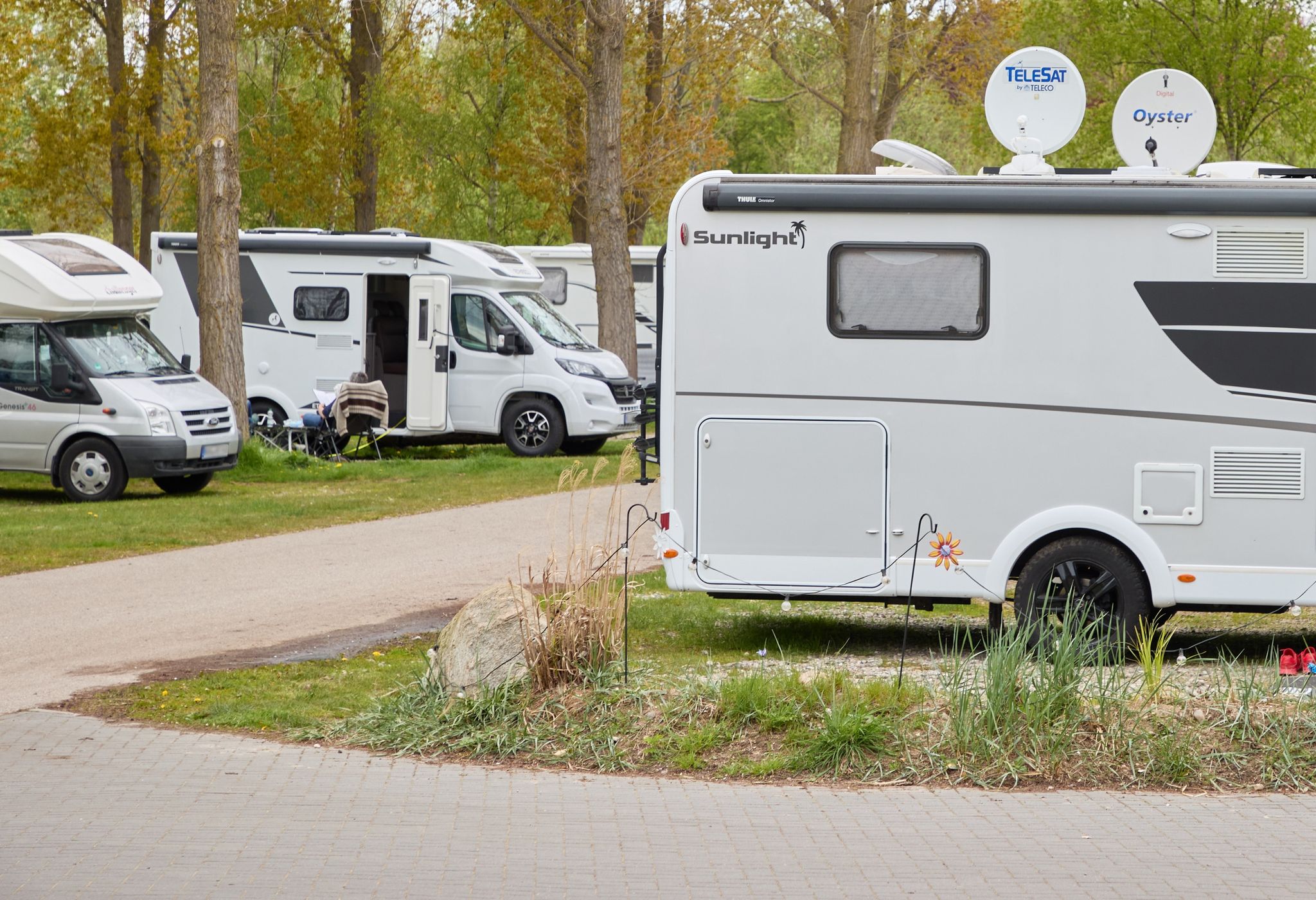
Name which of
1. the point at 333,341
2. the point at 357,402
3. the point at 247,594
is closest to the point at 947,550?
the point at 247,594

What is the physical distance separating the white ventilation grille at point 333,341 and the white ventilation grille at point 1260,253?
1358 centimetres

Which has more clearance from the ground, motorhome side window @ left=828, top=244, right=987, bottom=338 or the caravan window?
the caravan window

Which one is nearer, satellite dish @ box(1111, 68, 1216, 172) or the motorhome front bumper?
satellite dish @ box(1111, 68, 1216, 172)

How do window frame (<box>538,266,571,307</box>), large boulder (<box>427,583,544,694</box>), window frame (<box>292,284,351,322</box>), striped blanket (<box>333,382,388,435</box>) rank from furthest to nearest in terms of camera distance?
window frame (<box>538,266,571,307</box>)
window frame (<box>292,284,351,322</box>)
striped blanket (<box>333,382,388,435</box>)
large boulder (<box>427,583,544,694</box>)

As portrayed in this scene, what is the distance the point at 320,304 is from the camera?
795 inches

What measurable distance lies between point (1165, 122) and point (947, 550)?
9.38 feet

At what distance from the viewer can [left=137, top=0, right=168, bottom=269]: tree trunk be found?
2738cm

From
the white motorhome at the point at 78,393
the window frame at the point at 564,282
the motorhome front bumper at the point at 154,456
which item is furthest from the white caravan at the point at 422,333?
the window frame at the point at 564,282

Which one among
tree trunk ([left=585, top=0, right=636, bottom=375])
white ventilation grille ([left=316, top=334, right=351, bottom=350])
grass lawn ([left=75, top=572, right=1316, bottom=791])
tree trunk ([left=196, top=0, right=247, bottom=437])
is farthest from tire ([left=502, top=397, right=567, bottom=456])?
grass lawn ([left=75, top=572, right=1316, bottom=791])

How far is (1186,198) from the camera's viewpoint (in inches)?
329

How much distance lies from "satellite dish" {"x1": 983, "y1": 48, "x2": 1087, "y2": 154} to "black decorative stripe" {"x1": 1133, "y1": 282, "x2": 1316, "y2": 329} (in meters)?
1.32

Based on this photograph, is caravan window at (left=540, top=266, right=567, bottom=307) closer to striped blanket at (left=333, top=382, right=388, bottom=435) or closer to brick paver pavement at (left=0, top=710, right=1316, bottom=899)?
striped blanket at (left=333, top=382, right=388, bottom=435)

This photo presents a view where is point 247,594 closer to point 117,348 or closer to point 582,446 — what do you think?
point 117,348

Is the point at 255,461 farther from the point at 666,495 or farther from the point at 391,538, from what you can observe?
the point at 666,495
